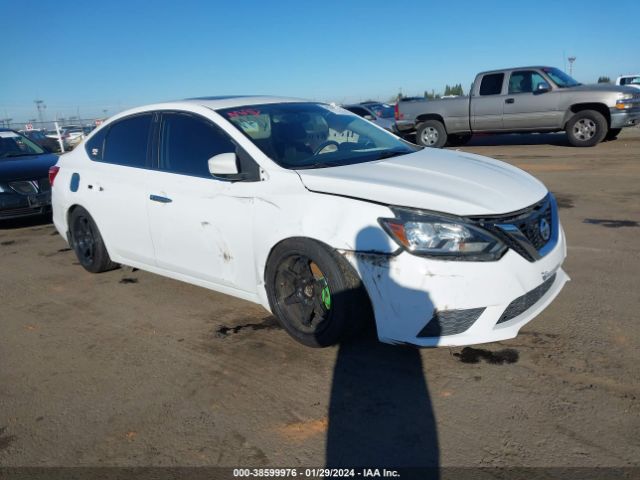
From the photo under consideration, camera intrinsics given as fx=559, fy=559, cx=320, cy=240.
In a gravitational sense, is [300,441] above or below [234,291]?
below

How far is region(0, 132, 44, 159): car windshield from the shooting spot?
9234 millimetres

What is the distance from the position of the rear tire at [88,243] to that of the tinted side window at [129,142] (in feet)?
2.23

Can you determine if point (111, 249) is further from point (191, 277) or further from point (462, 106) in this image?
point (462, 106)

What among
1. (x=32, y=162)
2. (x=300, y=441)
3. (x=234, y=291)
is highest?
(x=32, y=162)

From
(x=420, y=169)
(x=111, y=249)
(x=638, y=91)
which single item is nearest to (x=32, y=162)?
(x=111, y=249)

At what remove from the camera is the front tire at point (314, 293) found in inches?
130

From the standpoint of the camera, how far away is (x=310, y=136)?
4.26 m

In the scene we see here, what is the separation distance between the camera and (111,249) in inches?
203

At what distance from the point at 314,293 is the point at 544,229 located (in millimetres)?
1470

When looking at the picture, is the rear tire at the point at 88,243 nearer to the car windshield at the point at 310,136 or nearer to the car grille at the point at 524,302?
the car windshield at the point at 310,136

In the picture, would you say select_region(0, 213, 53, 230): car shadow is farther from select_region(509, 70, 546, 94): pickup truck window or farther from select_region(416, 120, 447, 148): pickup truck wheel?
select_region(509, 70, 546, 94): pickup truck window

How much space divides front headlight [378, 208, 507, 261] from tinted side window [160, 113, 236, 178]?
1.52 metres

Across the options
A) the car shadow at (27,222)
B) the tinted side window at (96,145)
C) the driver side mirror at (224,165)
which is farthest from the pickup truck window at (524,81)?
the driver side mirror at (224,165)

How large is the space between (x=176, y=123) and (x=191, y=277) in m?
1.24
